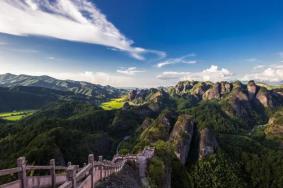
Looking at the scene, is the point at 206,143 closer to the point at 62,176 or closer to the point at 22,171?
the point at 62,176

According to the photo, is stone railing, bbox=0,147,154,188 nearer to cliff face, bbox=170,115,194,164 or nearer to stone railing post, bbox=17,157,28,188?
stone railing post, bbox=17,157,28,188

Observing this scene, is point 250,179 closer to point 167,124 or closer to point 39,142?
point 167,124

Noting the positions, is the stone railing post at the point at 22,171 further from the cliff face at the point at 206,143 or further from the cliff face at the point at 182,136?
the cliff face at the point at 206,143

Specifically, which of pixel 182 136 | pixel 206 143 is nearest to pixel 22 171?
pixel 182 136

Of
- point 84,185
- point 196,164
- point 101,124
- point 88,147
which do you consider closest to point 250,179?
point 196,164

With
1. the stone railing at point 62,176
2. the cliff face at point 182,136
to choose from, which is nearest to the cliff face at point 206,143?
the cliff face at point 182,136

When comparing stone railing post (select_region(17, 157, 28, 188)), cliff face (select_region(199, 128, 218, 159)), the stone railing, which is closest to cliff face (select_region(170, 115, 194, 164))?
cliff face (select_region(199, 128, 218, 159))
